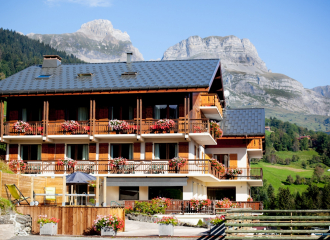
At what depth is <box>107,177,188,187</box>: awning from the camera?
31.4 m

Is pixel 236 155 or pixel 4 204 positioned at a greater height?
pixel 236 155

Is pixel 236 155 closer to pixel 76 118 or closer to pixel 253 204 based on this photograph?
pixel 253 204

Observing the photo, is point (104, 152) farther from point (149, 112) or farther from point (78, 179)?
point (78, 179)

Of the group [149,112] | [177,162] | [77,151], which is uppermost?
[149,112]

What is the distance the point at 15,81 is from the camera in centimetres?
3559

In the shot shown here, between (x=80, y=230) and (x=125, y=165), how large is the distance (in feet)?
37.4

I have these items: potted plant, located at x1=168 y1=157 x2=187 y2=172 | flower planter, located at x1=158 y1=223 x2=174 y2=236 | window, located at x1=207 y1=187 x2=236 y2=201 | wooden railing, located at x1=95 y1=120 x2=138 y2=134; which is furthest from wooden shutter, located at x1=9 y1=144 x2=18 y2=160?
flower planter, located at x1=158 y1=223 x2=174 y2=236

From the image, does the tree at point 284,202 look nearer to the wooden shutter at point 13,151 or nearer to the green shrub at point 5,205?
the wooden shutter at point 13,151

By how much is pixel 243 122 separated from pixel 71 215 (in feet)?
74.4

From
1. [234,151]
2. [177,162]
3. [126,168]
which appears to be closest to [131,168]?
[126,168]

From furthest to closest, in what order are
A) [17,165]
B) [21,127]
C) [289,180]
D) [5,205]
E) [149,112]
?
[289,180] < [149,112] < [21,127] < [17,165] < [5,205]

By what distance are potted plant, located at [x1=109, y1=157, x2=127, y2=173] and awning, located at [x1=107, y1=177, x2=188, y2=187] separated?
71 cm

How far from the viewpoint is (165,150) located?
33094 millimetres

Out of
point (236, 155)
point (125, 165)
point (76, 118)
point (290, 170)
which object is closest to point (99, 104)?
point (76, 118)
